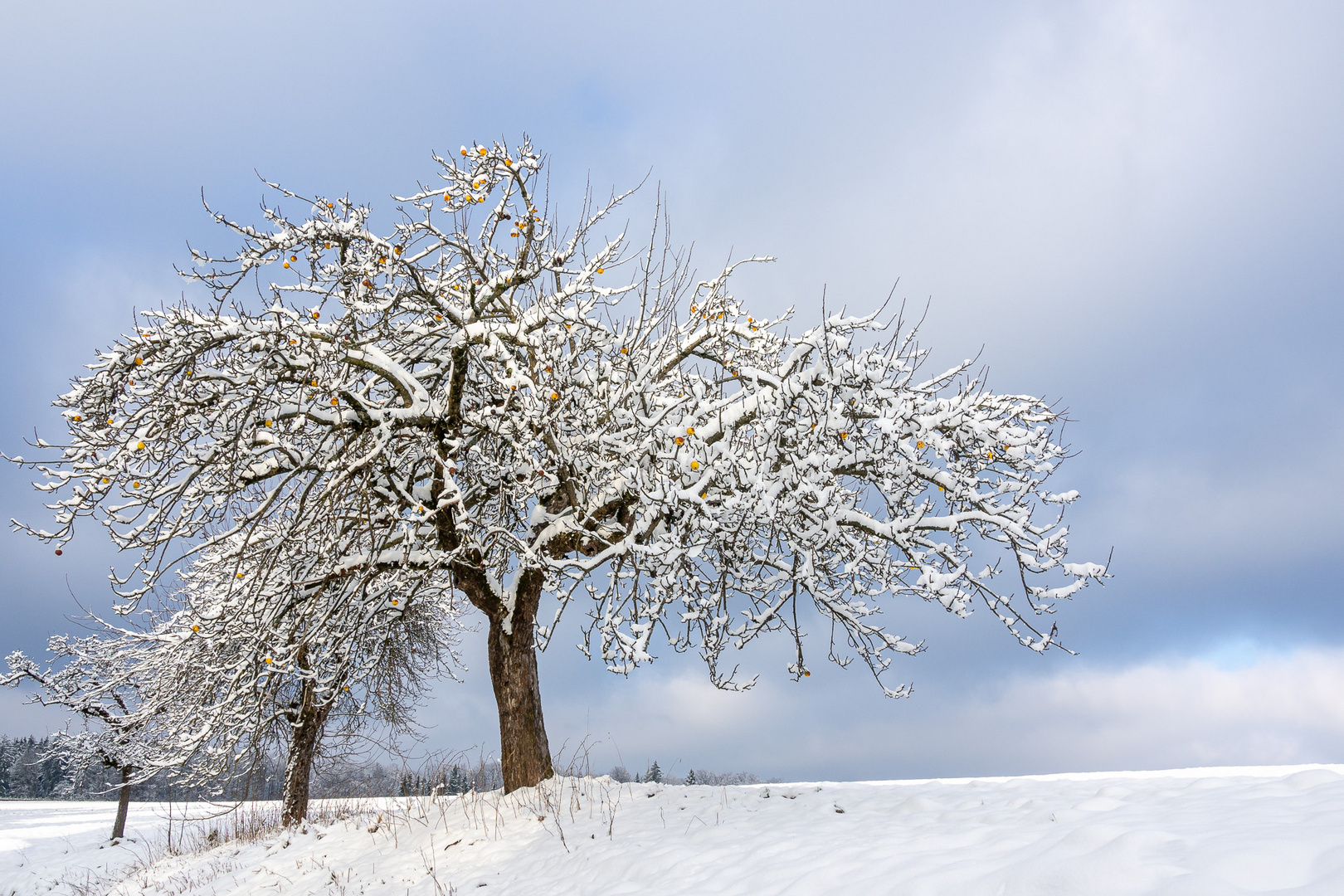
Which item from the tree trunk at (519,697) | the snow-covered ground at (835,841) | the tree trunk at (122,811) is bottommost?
the tree trunk at (122,811)

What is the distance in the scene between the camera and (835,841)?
4.86 meters

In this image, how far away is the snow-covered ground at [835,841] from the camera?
3.02 meters

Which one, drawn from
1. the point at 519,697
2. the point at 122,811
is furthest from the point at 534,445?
the point at 122,811

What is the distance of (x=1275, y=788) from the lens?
4.44m

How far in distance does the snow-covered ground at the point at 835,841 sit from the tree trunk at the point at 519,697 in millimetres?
329

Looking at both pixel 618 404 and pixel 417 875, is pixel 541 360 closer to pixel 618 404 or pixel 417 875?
pixel 618 404

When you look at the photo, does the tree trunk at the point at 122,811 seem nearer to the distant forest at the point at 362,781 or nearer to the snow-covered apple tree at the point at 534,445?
the distant forest at the point at 362,781

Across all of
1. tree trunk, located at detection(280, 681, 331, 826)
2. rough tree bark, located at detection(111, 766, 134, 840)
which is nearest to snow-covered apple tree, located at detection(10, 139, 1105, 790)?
tree trunk, located at detection(280, 681, 331, 826)

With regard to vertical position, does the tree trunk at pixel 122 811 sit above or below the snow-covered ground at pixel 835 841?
below

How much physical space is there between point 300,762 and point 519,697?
254 inches

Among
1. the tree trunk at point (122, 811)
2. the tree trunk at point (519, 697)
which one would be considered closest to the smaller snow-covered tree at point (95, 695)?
the tree trunk at point (122, 811)

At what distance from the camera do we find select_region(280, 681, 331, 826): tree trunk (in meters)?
11.8

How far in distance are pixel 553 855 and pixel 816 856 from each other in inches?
104

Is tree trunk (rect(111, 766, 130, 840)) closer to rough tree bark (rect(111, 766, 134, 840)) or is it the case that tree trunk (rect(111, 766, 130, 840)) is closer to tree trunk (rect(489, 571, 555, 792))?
rough tree bark (rect(111, 766, 134, 840))
